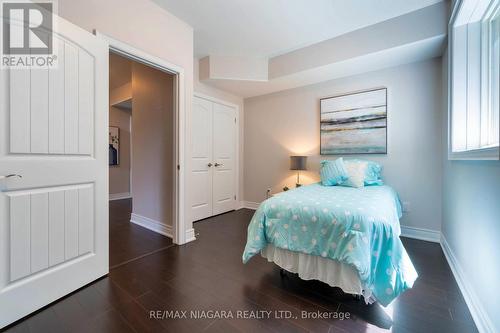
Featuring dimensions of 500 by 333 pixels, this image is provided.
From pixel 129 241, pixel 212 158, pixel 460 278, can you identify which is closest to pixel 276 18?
pixel 212 158

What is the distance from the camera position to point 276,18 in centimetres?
249

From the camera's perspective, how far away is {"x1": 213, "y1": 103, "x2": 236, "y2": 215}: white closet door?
12.9ft

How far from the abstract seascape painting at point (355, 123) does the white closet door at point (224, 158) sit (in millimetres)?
1711

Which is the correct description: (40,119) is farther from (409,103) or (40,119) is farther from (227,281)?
(409,103)

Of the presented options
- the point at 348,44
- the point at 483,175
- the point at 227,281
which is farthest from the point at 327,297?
the point at 348,44

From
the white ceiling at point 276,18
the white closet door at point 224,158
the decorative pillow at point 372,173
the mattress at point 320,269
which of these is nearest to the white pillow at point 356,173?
the decorative pillow at point 372,173

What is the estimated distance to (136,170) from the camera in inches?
136

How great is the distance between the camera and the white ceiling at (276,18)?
7.39ft

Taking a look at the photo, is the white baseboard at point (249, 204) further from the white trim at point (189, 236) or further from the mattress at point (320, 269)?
the mattress at point (320, 269)

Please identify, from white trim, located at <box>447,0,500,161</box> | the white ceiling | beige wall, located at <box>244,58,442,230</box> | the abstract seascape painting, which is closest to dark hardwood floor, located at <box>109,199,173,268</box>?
beige wall, located at <box>244,58,442,230</box>

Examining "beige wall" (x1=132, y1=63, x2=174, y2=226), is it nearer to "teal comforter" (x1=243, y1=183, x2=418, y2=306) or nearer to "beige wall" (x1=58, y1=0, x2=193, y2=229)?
"beige wall" (x1=58, y1=0, x2=193, y2=229)

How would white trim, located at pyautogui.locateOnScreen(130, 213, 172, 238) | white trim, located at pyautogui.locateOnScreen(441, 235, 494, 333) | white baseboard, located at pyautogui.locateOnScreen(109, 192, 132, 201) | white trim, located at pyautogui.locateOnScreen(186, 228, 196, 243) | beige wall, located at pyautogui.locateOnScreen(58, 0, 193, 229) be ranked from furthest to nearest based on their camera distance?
white baseboard, located at pyautogui.locateOnScreen(109, 192, 132, 201) → white trim, located at pyautogui.locateOnScreen(130, 213, 172, 238) → white trim, located at pyautogui.locateOnScreen(186, 228, 196, 243) → beige wall, located at pyautogui.locateOnScreen(58, 0, 193, 229) → white trim, located at pyautogui.locateOnScreen(441, 235, 494, 333)

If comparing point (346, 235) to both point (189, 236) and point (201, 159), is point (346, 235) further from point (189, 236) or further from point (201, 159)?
point (201, 159)

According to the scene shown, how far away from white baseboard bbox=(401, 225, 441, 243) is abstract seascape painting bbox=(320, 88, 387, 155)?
1.08 m
